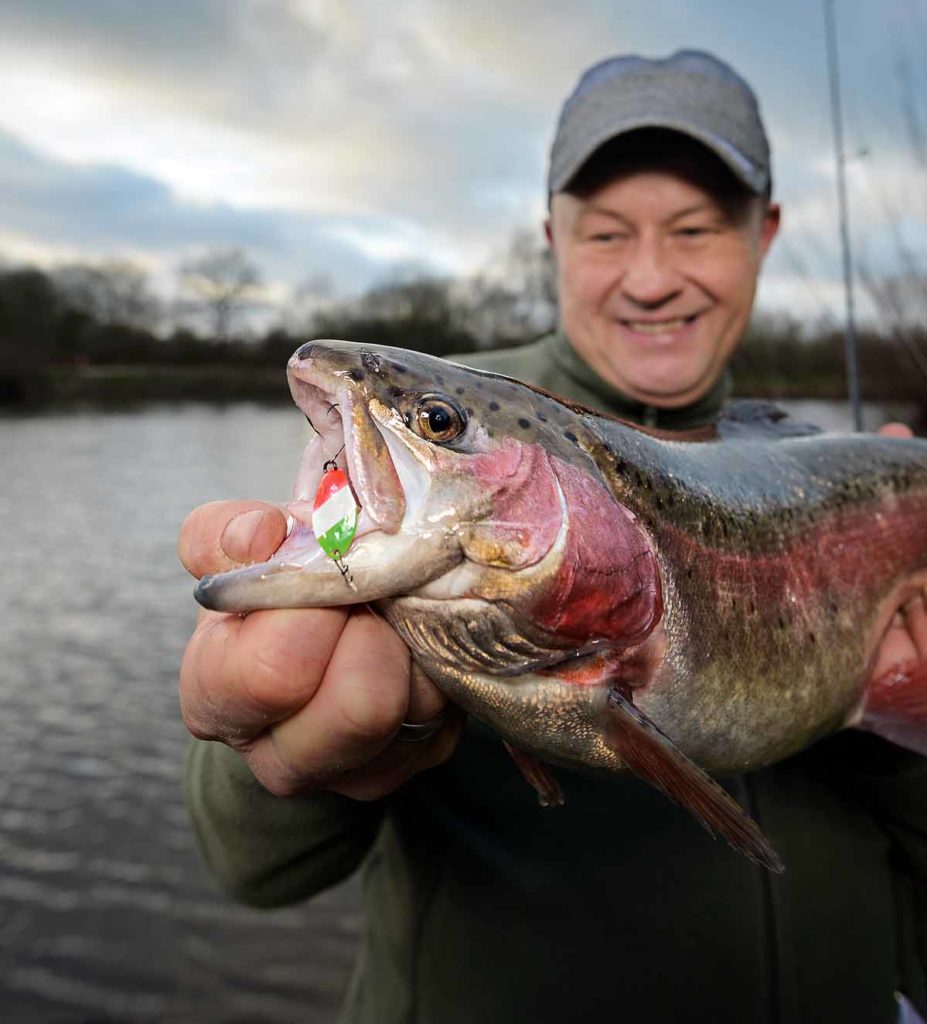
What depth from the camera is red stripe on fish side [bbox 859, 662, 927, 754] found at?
7.02 ft

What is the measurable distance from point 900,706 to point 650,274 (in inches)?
65.8

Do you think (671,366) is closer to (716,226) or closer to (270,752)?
(716,226)

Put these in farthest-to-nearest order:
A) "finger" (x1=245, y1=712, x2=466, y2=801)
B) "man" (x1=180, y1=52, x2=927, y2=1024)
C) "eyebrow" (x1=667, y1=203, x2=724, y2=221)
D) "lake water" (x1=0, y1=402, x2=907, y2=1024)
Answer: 1. "lake water" (x1=0, y1=402, x2=907, y2=1024)
2. "eyebrow" (x1=667, y1=203, x2=724, y2=221)
3. "man" (x1=180, y1=52, x2=927, y2=1024)
4. "finger" (x1=245, y1=712, x2=466, y2=801)

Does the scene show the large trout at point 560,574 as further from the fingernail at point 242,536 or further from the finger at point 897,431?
the finger at point 897,431

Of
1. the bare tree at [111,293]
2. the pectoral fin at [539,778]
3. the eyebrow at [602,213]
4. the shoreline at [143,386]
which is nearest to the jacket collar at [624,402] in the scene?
the eyebrow at [602,213]

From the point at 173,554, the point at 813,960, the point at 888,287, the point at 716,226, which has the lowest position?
the point at 173,554

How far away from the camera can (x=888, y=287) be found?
1027 cm

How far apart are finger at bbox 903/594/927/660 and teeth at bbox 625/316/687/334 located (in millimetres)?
1352

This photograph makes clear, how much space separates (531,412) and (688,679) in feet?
1.97

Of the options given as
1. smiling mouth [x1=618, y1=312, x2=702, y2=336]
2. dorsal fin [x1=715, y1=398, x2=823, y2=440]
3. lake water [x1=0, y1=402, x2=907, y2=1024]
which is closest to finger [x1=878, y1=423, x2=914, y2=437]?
dorsal fin [x1=715, y1=398, x2=823, y2=440]

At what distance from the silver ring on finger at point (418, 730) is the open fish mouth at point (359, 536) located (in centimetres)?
33

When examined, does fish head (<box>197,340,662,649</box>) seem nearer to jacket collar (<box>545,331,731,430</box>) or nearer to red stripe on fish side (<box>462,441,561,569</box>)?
red stripe on fish side (<box>462,441,561,569</box>)

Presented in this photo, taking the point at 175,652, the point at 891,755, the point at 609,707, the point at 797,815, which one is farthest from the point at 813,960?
the point at 175,652

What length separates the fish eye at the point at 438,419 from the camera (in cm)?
132
